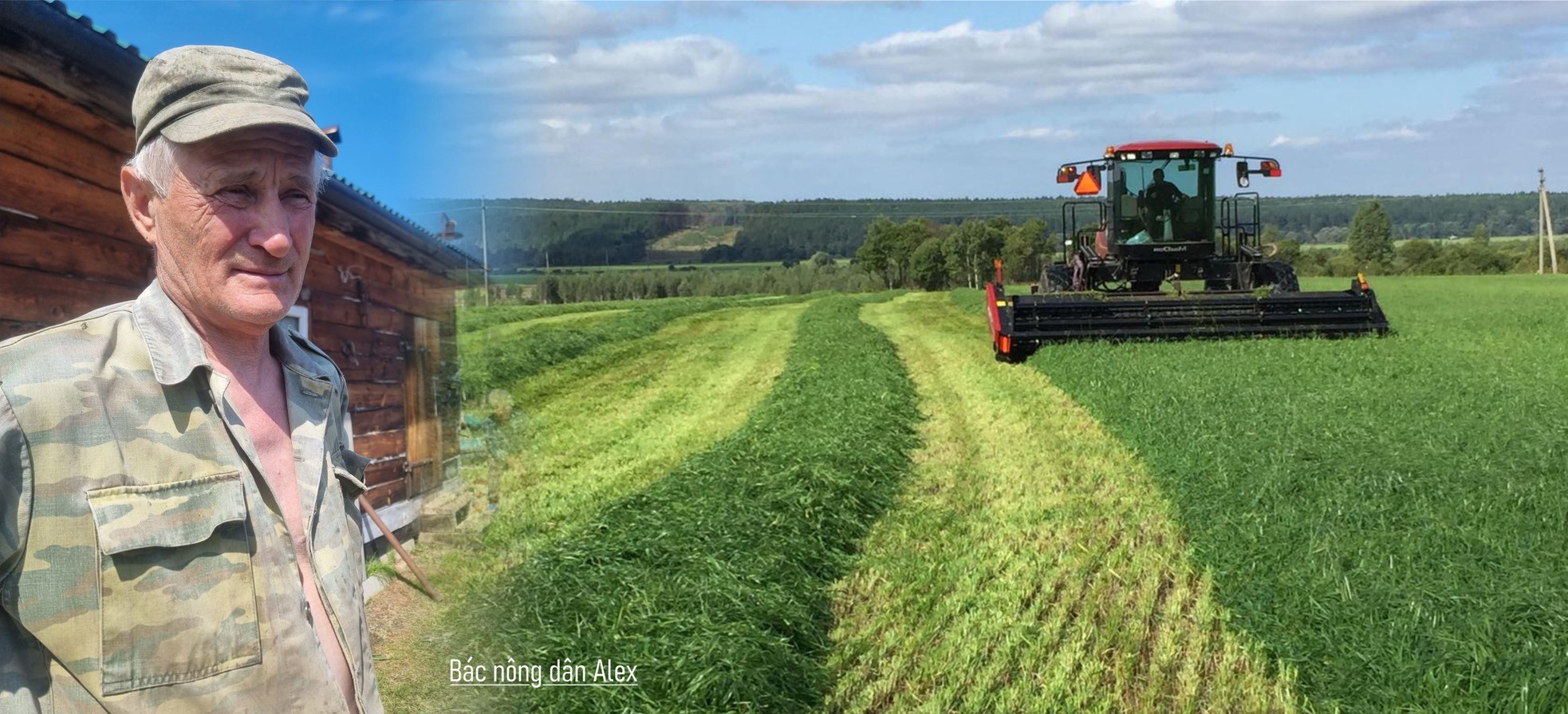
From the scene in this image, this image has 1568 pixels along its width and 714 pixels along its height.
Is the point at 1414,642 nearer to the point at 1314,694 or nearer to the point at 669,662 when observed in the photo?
the point at 1314,694

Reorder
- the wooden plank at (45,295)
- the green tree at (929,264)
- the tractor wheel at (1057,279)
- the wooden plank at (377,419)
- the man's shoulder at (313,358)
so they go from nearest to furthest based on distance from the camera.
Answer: the man's shoulder at (313,358) → the wooden plank at (45,295) → the wooden plank at (377,419) → the tractor wheel at (1057,279) → the green tree at (929,264)

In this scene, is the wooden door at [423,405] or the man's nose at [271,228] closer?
the man's nose at [271,228]

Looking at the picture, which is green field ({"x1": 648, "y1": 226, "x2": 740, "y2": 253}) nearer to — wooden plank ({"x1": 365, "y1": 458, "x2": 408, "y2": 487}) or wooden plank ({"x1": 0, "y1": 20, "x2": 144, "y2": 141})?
wooden plank ({"x1": 365, "y1": 458, "x2": 408, "y2": 487})

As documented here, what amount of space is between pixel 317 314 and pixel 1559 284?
42202 millimetres

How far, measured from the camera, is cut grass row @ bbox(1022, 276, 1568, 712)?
14.5ft

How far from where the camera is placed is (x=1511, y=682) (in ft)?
13.6

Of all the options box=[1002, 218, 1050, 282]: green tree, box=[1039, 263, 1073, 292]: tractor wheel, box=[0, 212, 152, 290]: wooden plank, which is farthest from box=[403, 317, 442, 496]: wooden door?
box=[1002, 218, 1050, 282]: green tree

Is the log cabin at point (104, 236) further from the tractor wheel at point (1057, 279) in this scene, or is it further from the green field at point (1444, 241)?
the green field at point (1444, 241)

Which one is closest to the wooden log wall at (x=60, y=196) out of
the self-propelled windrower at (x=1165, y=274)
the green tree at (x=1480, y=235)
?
the self-propelled windrower at (x=1165, y=274)

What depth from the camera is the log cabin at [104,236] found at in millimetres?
3193

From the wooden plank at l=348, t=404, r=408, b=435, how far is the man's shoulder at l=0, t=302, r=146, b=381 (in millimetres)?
4163

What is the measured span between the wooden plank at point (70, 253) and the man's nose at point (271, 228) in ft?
6.99

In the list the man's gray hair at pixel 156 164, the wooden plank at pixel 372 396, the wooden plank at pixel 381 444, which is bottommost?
the wooden plank at pixel 381 444

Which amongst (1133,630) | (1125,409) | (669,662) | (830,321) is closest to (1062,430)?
(1125,409)
